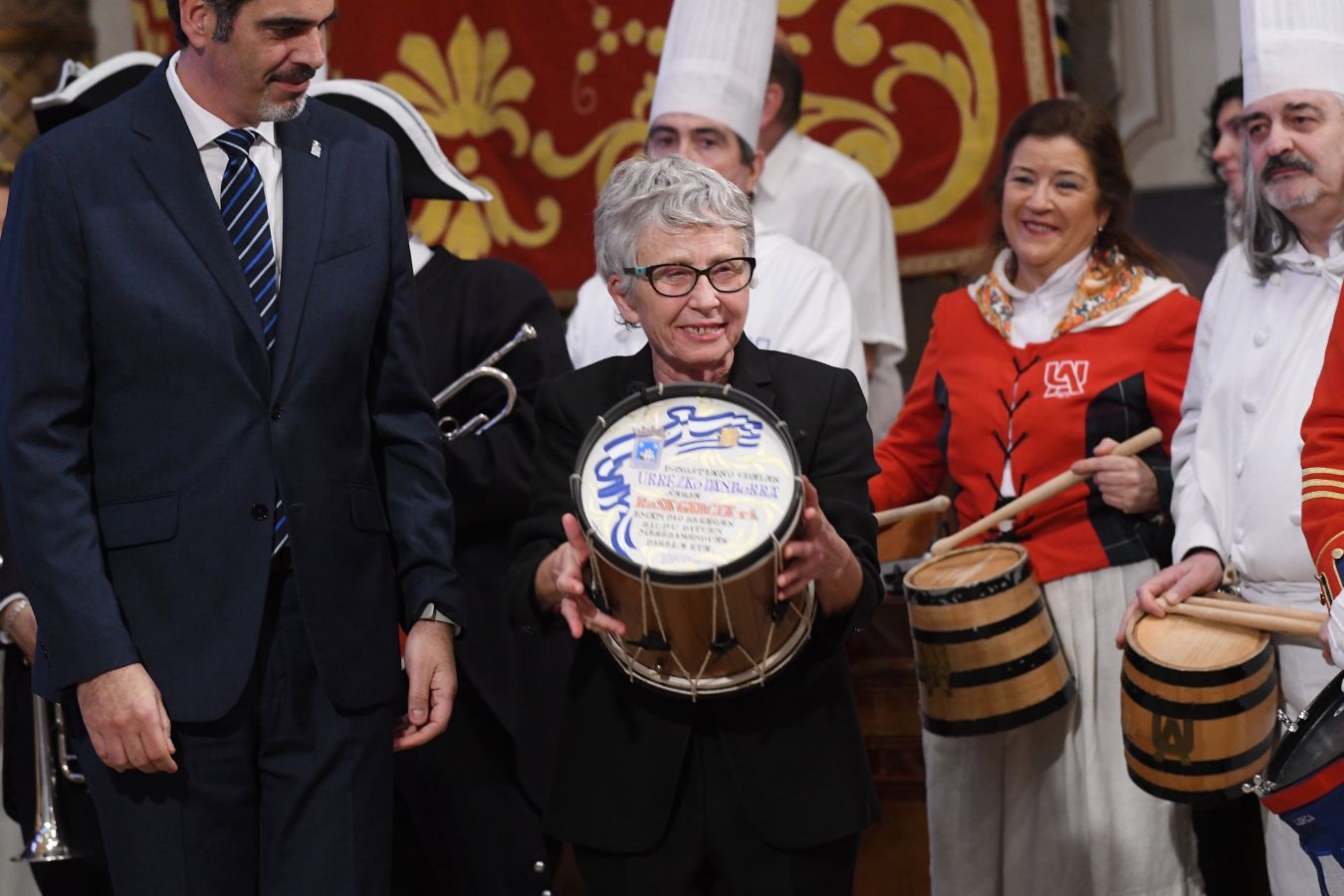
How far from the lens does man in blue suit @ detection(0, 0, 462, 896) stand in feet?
8.43

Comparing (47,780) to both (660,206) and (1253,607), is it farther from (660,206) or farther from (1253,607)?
(1253,607)

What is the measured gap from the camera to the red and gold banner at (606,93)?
5703 mm

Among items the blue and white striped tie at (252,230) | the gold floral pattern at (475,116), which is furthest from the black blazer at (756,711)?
the gold floral pattern at (475,116)

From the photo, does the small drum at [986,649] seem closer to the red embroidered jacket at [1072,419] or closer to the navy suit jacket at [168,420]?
the red embroidered jacket at [1072,419]

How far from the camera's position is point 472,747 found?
393cm

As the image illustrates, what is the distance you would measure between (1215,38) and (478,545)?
10.4ft

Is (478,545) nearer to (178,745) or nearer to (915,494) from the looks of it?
(915,494)

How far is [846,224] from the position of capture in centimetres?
514

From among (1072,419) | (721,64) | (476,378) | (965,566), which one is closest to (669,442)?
(965,566)

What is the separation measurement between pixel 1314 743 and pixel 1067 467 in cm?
128

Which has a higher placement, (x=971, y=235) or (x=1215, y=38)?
(x=1215, y=38)

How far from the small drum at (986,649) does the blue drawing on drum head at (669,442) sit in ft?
3.87

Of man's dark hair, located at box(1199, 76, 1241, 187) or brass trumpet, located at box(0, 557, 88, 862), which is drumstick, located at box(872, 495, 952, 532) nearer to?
man's dark hair, located at box(1199, 76, 1241, 187)

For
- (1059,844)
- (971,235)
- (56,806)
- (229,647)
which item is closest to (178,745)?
(229,647)
